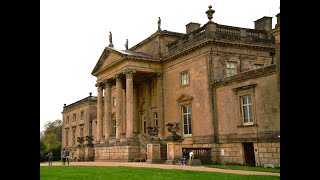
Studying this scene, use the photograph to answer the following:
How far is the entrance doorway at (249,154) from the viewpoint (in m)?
25.4

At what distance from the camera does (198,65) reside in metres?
30.7

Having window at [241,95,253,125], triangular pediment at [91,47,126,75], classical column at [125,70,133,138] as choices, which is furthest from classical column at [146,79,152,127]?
window at [241,95,253,125]

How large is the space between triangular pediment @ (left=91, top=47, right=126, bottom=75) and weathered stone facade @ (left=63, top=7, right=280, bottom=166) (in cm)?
10

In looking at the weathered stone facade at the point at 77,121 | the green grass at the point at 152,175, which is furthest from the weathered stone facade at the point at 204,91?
the weathered stone facade at the point at 77,121

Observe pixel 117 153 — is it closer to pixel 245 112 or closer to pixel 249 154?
pixel 249 154

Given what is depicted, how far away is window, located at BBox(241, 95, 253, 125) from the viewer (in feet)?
84.5

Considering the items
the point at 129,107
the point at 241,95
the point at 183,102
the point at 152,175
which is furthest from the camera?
the point at 129,107

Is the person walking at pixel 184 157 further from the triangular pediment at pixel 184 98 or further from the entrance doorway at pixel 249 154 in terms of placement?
the triangular pediment at pixel 184 98

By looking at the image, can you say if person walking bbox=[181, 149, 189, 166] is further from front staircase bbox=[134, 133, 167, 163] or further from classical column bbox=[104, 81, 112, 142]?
classical column bbox=[104, 81, 112, 142]

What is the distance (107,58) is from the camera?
38875 millimetres

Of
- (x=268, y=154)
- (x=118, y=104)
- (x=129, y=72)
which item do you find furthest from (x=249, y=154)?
(x=118, y=104)

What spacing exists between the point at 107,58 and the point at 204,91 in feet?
43.7
